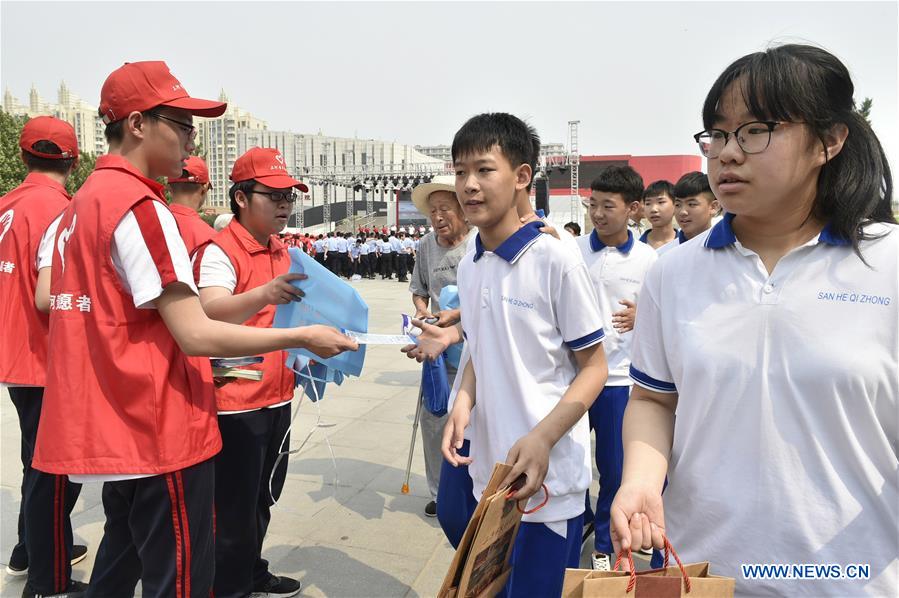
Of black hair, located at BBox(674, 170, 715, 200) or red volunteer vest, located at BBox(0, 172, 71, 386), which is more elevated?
black hair, located at BBox(674, 170, 715, 200)

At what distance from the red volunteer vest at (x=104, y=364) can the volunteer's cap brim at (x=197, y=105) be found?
1.00ft

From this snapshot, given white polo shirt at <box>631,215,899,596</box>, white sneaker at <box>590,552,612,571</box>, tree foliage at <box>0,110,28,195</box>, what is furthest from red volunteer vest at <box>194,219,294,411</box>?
tree foliage at <box>0,110,28,195</box>

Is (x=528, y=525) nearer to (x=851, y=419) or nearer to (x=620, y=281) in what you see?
(x=851, y=419)

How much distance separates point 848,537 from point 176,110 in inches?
83.9

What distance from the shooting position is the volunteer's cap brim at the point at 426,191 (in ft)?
12.5

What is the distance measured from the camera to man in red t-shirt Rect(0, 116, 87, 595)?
8.96 feet

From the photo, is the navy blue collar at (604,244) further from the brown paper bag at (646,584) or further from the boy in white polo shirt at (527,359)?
the brown paper bag at (646,584)

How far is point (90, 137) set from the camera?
83812mm

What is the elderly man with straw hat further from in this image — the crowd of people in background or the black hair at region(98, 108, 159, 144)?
the crowd of people in background

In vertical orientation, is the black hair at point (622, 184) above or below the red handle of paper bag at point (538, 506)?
above

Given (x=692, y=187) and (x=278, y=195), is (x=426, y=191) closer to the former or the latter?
(x=278, y=195)

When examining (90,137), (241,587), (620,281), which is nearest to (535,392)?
(241,587)

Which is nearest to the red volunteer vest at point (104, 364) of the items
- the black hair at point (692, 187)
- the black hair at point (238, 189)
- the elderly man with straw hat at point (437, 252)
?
the black hair at point (238, 189)

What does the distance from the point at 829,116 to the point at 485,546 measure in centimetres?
120
